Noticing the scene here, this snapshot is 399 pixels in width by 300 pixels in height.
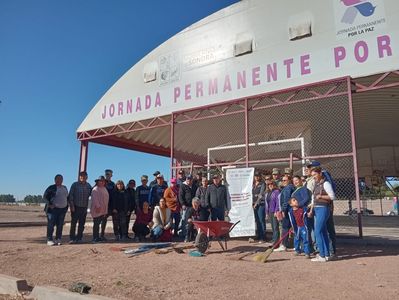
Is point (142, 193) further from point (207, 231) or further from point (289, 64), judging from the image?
point (289, 64)

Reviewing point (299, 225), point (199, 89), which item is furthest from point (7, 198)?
point (299, 225)

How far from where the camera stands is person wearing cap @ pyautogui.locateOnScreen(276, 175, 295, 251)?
7.23 meters

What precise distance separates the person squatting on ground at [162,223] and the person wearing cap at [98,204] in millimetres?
1434

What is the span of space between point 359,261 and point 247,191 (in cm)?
320

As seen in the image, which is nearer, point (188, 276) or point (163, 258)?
point (188, 276)

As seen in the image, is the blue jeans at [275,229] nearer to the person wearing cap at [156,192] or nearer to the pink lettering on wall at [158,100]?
the person wearing cap at [156,192]

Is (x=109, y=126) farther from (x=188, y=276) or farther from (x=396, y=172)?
(x=396, y=172)

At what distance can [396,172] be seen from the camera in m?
23.5

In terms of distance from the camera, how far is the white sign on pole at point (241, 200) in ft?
28.5

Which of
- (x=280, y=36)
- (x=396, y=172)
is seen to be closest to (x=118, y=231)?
(x=280, y=36)

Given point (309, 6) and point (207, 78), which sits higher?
point (309, 6)

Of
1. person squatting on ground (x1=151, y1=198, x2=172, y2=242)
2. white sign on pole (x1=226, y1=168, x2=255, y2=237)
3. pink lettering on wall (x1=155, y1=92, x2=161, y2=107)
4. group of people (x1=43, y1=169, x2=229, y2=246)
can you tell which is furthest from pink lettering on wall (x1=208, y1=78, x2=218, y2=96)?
person squatting on ground (x1=151, y1=198, x2=172, y2=242)

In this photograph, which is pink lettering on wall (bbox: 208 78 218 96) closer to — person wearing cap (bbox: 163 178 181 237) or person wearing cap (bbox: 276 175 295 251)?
person wearing cap (bbox: 163 178 181 237)

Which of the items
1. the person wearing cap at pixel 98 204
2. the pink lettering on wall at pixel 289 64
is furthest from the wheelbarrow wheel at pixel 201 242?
the pink lettering on wall at pixel 289 64
